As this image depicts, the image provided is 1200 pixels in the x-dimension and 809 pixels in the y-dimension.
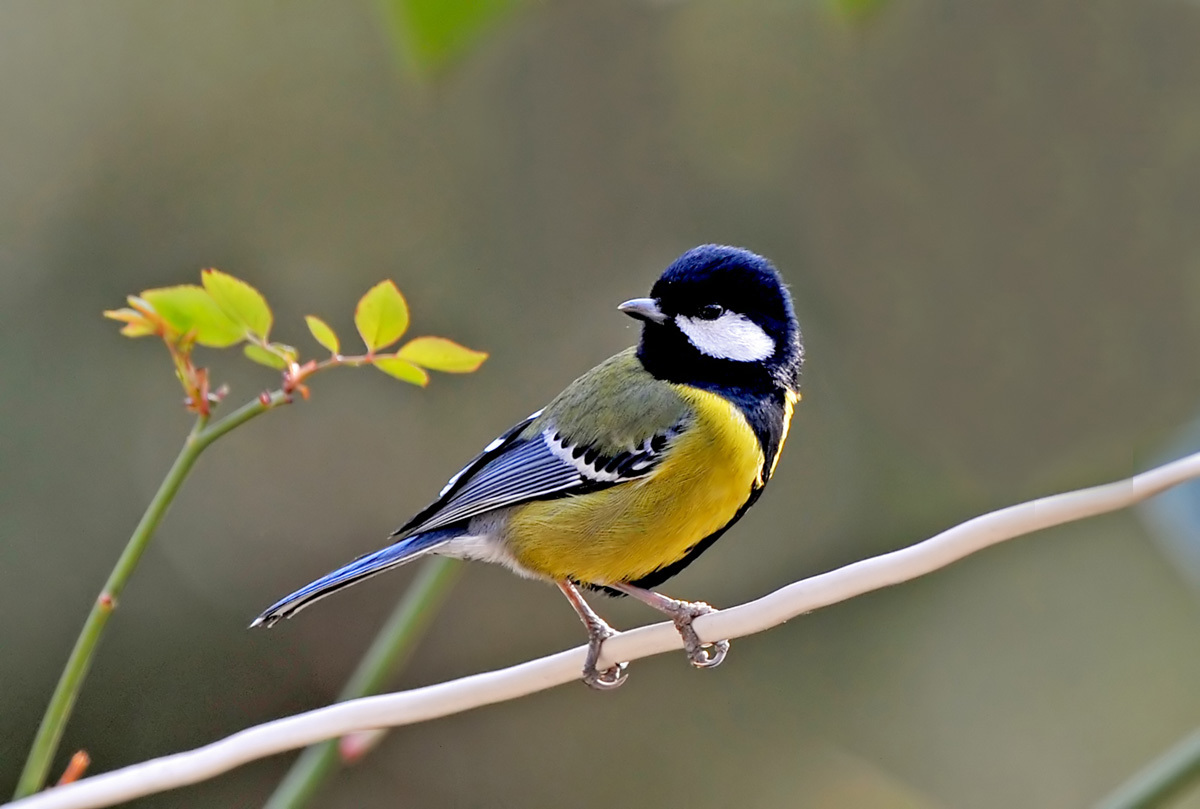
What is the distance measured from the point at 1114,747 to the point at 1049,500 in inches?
118

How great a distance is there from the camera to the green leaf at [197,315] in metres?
1.02

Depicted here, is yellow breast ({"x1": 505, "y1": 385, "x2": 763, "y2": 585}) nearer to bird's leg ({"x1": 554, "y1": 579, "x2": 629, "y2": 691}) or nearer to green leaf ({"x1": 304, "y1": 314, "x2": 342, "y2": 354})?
bird's leg ({"x1": 554, "y1": 579, "x2": 629, "y2": 691})

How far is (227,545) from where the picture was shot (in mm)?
3916

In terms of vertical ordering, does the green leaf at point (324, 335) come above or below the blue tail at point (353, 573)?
above

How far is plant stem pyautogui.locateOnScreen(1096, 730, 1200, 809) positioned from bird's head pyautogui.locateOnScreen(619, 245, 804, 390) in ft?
2.40

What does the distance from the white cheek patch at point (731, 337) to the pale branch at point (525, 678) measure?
2.00 feet

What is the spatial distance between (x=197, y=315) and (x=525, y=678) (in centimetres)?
41

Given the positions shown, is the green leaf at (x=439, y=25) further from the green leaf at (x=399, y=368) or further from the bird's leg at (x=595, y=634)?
the bird's leg at (x=595, y=634)

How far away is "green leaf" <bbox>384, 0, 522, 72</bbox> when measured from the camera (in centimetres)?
63

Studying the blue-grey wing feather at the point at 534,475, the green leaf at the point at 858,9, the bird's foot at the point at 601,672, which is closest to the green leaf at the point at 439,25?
the green leaf at the point at 858,9

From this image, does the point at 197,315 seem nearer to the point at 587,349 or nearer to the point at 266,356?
the point at 266,356

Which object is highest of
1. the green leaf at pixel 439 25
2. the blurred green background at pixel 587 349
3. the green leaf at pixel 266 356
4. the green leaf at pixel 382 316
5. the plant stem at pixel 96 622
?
the green leaf at pixel 439 25

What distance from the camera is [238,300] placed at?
3.39 ft

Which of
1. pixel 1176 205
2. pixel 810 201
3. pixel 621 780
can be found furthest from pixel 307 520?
pixel 1176 205
